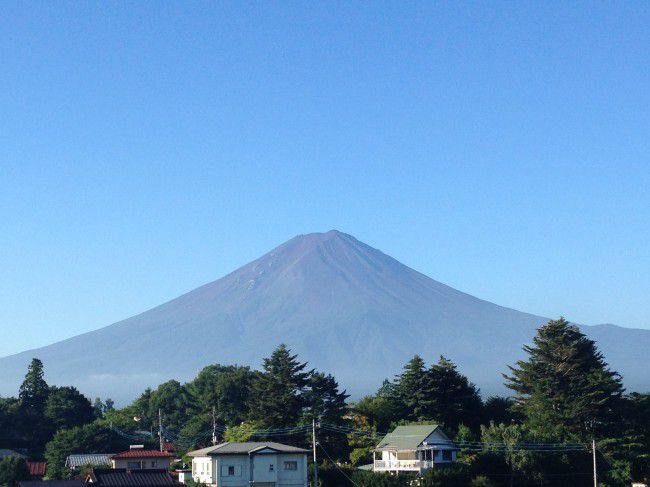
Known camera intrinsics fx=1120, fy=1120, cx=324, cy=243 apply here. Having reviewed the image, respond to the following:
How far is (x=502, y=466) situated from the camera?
232 feet

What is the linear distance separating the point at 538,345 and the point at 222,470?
26.2 metres

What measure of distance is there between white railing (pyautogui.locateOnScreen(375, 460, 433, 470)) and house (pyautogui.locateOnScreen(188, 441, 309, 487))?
7586 mm

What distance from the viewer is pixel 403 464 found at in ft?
238

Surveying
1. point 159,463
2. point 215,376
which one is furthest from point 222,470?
point 215,376

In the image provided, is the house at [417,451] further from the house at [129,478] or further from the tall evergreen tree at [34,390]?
the tall evergreen tree at [34,390]

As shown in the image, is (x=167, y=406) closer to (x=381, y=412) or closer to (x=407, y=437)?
(x=381, y=412)

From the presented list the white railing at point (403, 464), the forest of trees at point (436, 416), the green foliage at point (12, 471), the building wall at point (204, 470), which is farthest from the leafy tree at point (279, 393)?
the green foliage at point (12, 471)

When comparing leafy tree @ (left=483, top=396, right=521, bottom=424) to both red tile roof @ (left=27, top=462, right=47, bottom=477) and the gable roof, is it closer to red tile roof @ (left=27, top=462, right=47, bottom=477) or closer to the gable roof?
the gable roof

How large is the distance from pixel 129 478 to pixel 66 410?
37.4m

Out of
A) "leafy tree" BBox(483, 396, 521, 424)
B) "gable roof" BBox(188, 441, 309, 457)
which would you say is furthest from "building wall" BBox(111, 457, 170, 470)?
"leafy tree" BBox(483, 396, 521, 424)

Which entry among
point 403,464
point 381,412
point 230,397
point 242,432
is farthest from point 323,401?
point 230,397

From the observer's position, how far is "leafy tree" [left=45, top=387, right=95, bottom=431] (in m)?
96.6

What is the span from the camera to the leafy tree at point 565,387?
2908 inches

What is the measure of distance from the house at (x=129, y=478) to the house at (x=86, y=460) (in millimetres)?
14351
